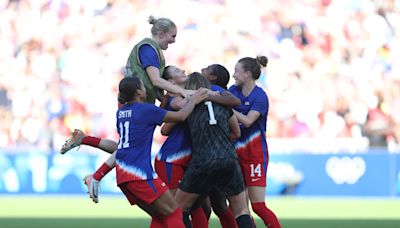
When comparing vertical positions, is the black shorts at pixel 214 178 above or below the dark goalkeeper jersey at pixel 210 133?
below

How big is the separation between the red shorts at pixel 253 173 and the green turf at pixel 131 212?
325 cm

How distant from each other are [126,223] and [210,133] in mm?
4851

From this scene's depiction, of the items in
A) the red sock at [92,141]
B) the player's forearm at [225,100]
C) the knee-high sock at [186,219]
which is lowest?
the knee-high sock at [186,219]

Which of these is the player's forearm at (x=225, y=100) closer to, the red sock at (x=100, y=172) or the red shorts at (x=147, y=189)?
the red shorts at (x=147, y=189)

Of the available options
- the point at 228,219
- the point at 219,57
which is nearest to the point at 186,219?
the point at 228,219

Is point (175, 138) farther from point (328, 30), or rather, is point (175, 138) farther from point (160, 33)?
point (328, 30)

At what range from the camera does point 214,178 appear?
7832 millimetres

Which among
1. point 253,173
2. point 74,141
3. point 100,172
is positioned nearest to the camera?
point 100,172

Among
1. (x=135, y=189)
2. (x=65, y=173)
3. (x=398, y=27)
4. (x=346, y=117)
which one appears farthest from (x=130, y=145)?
(x=398, y=27)

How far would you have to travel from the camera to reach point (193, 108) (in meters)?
7.73

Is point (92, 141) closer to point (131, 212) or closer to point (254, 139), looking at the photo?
point (254, 139)

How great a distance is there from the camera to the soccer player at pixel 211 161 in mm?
7789

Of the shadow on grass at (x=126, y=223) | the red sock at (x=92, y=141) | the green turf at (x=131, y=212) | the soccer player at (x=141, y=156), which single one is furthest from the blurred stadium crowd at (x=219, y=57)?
the soccer player at (x=141, y=156)

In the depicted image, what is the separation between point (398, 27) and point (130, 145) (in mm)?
12798
